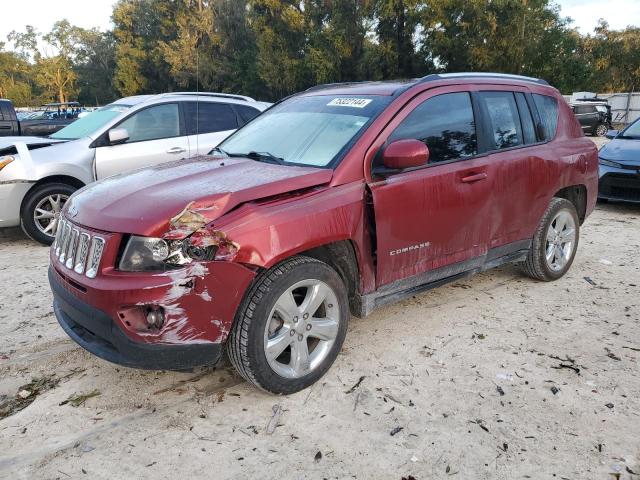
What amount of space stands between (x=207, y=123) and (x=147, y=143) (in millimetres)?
919

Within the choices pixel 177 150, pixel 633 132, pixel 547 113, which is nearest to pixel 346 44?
pixel 633 132

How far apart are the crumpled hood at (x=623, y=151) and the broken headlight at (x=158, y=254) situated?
7.42m

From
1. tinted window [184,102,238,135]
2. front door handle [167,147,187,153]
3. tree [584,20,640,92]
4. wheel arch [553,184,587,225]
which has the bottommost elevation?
wheel arch [553,184,587,225]

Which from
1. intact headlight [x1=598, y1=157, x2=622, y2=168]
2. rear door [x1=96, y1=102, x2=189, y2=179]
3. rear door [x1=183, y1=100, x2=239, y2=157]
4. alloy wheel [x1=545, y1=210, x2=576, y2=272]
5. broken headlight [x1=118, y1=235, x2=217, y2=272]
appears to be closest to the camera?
broken headlight [x1=118, y1=235, x2=217, y2=272]

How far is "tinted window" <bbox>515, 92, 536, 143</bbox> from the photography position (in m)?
4.38

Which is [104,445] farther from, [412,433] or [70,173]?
[70,173]

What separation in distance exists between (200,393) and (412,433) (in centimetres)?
124

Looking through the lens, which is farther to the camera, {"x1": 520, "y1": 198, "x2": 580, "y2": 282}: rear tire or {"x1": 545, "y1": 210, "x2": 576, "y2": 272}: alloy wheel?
{"x1": 545, "y1": 210, "x2": 576, "y2": 272}: alloy wheel

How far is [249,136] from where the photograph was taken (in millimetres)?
Answer: 4145

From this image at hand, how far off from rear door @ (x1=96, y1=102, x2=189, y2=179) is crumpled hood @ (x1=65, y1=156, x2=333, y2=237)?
340cm

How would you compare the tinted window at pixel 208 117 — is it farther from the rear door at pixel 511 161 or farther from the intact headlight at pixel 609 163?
the intact headlight at pixel 609 163

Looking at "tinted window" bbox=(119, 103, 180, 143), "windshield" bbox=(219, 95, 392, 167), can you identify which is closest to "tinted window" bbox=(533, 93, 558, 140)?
"windshield" bbox=(219, 95, 392, 167)

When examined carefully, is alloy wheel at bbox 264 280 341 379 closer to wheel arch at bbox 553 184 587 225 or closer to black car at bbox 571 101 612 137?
wheel arch at bbox 553 184 587 225

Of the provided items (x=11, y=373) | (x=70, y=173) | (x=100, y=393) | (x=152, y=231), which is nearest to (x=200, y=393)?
(x=100, y=393)
